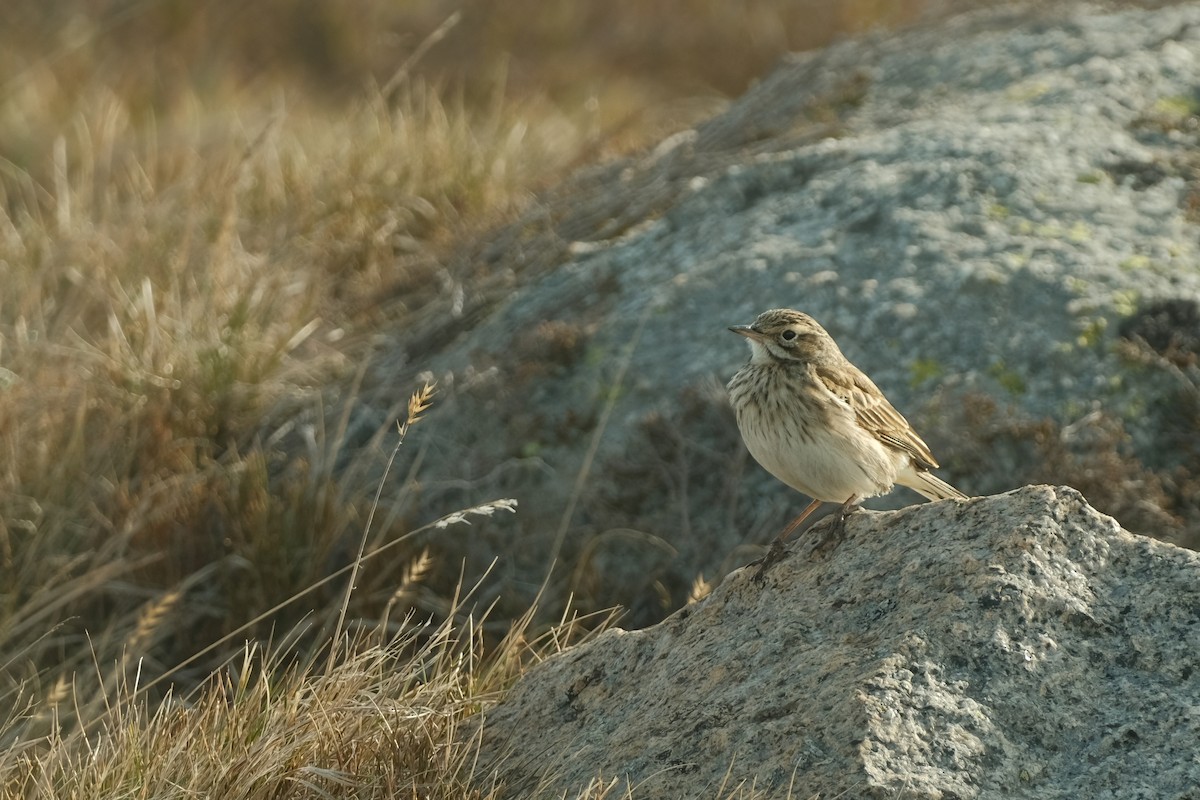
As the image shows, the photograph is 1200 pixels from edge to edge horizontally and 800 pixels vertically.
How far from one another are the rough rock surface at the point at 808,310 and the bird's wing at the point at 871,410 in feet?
2.63

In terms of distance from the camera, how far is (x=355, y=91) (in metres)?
14.1

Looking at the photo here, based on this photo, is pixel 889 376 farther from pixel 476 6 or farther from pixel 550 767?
pixel 476 6

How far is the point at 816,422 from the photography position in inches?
168

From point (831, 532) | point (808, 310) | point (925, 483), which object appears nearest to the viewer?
point (831, 532)

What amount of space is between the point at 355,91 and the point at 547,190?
21.2ft

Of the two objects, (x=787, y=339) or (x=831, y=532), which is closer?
(x=831, y=532)

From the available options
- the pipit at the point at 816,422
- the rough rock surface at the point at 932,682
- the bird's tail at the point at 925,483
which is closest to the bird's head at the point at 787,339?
the pipit at the point at 816,422

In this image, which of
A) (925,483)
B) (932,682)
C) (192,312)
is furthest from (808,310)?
(932,682)

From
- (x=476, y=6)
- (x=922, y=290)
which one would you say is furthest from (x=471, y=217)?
(x=476, y=6)

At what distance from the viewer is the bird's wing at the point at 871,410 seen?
14.7 feet

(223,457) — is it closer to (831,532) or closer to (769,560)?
(769,560)

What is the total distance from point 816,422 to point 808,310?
1601 mm

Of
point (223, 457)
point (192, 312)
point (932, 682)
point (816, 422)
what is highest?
point (932, 682)

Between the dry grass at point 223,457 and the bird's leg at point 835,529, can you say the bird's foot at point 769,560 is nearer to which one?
the bird's leg at point 835,529
